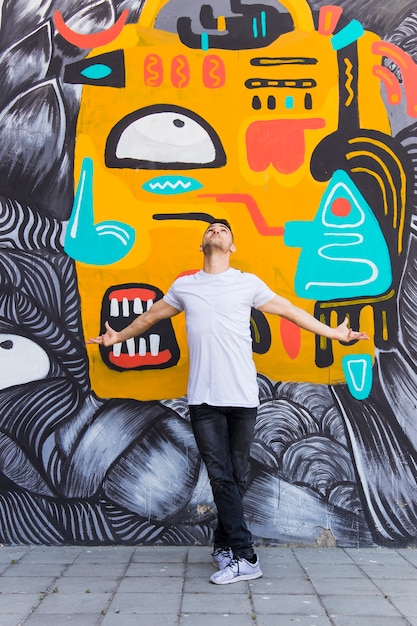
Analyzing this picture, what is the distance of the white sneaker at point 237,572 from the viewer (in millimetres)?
4156

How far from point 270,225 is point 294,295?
1.64 ft

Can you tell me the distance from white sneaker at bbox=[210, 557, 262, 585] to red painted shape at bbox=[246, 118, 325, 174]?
2535 mm

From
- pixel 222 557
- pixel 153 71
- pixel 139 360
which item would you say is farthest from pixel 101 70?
pixel 222 557

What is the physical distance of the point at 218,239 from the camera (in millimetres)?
4410

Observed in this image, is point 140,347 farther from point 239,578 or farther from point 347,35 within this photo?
point 347,35

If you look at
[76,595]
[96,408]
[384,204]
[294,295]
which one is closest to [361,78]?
[384,204]

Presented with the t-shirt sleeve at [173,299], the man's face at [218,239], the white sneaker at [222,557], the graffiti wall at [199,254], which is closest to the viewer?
the white sneaker at [222,557]

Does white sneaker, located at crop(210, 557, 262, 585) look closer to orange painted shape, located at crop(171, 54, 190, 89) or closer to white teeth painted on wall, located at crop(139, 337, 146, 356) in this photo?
white teeth painted on wall, located at crop(139, 337, 146, 356)

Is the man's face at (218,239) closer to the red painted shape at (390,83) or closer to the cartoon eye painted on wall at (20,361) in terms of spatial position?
the cartoon eye painted on wall at (20,361)

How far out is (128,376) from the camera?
502 cm

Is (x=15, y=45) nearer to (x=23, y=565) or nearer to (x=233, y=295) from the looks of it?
(x=233, y=295)

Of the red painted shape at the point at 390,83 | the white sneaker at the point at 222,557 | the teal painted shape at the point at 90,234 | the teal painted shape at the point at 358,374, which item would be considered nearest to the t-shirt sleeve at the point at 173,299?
the teal painted shape at the point at 90,234

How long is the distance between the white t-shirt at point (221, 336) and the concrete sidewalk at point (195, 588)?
1.03 meters

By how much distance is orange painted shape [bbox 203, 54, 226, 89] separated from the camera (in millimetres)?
5070
